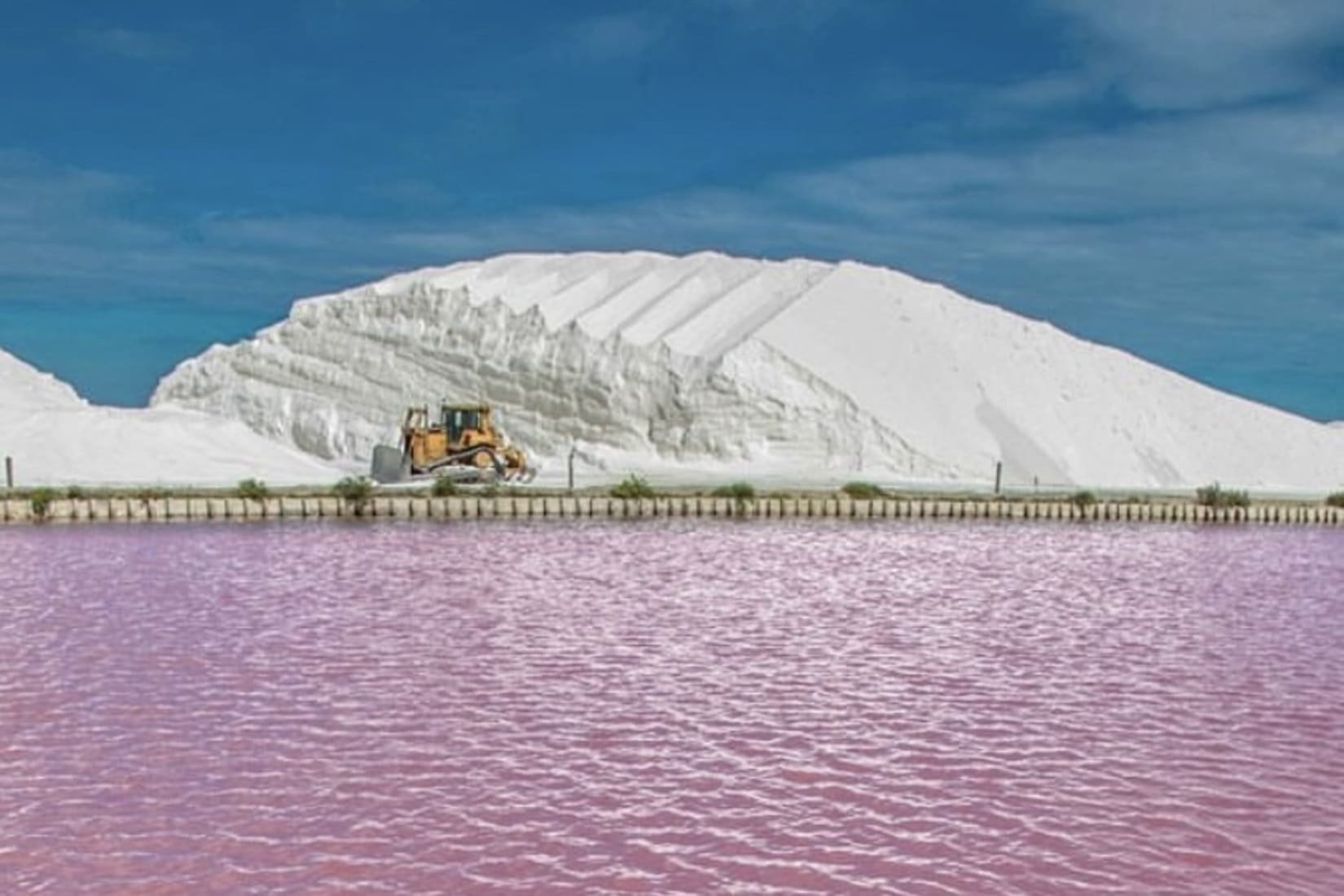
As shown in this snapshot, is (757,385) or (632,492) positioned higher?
(757,385)

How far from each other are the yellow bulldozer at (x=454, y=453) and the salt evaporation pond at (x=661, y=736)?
14339 millimetres

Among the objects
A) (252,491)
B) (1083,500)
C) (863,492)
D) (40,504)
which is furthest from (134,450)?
(1083,500)

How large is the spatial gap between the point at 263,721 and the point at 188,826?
224 cm

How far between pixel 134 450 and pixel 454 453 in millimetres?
8723

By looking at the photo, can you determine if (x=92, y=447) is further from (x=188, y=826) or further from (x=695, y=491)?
(x=188, y=826)

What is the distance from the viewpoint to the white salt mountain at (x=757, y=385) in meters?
44.3

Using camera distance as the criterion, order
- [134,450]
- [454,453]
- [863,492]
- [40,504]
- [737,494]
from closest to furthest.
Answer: [40,504] < [737,494] < [863,492] < [454,453] < [134,450]

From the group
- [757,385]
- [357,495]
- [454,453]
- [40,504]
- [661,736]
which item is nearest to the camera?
[661,736]

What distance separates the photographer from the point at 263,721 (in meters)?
8.98

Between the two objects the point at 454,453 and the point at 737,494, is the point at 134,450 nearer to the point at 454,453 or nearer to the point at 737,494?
the point at 454,453

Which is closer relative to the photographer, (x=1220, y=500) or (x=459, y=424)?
(x=1220, y=500)

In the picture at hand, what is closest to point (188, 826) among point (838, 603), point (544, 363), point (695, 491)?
point (838, 603)

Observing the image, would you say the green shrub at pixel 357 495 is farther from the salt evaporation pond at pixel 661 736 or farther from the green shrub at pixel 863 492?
the green shrub at pixel 863 492

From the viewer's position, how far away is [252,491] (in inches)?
1058
